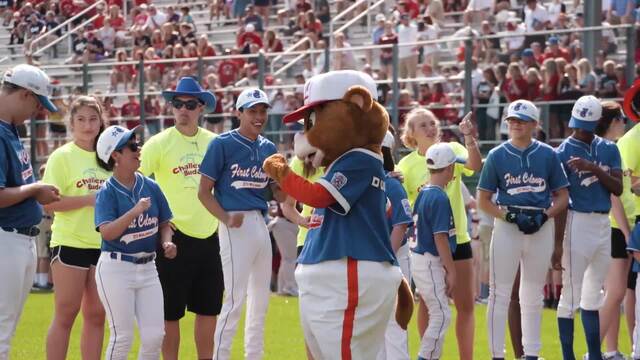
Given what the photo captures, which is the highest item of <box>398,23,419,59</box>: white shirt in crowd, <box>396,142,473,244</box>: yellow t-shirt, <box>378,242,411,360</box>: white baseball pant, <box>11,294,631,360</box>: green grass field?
<box>398,23,419,59</box>: white shirt in crowd

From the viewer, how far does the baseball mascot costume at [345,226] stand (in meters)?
6.79

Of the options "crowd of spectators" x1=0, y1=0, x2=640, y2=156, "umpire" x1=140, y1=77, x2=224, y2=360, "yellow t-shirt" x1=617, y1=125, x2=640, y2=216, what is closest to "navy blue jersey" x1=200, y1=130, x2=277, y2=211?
→ "umpire" x1=140, y1=77, x2=224, y2=360

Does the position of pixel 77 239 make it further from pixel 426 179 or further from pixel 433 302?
pixel 426 179

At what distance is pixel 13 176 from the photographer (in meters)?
8.00

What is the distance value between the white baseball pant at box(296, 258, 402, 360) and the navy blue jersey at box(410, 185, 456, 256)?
3.20 m

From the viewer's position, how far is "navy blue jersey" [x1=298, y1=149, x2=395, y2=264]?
6.82 meters

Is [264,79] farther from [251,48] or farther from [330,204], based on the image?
[330,204]

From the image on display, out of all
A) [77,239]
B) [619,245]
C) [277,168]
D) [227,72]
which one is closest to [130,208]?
[77,239]

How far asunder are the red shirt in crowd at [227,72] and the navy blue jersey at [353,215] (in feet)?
49.1

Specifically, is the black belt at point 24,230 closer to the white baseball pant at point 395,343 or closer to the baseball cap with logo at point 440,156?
the white baseball pant at point 395,343

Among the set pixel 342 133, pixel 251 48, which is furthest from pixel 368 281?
pixel 251 48

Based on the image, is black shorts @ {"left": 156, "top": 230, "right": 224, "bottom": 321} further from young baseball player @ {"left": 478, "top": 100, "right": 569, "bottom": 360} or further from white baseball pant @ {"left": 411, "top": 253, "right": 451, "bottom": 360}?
young baseball player @ {"left": 478, "top": 100, "right": 569, "bottom": 360}

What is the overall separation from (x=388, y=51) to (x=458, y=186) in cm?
892

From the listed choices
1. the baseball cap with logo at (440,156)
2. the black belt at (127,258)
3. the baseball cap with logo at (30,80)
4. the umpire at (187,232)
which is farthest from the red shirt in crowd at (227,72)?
the baseball cap with logo at (30,80)
